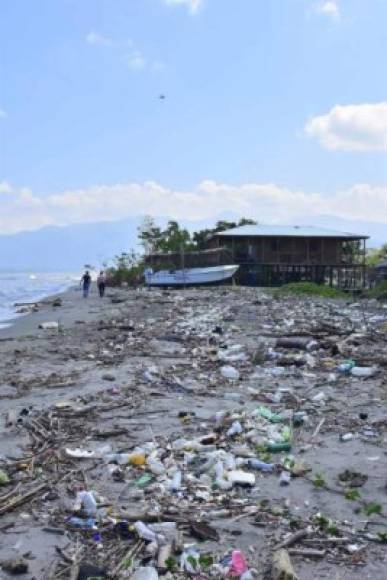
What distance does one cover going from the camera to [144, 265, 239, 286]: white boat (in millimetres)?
42750

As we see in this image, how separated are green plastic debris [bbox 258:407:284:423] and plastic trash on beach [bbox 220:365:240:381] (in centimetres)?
218

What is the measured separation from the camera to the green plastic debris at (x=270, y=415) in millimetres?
6953

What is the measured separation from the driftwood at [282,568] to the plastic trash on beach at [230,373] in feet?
19.0

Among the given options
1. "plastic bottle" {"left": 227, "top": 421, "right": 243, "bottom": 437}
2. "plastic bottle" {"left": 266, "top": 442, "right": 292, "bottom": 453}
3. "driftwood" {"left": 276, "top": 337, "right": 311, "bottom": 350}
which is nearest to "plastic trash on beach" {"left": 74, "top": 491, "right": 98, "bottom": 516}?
"plastic bottle" {"left": 266, "top": 442, "right": 292, "bottom": 453}

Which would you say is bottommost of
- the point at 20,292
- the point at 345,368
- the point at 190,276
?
the point at 20,292

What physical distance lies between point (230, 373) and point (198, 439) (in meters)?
3.55

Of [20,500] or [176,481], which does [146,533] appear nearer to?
[176,481]

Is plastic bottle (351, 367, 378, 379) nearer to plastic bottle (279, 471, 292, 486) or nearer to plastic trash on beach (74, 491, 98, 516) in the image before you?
plastic bottle (279, 471, 292, 486)

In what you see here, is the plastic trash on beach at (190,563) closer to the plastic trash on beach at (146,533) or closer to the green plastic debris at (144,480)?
the plastic trash on beach at (146,533)

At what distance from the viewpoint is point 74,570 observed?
3.57 meters

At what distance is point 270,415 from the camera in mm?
7074

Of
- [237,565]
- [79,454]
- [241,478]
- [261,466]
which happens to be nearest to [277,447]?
[261,466]

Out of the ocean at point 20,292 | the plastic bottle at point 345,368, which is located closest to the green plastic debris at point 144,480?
the plastic bottle at point 345,368

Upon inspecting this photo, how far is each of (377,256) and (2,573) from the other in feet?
182
